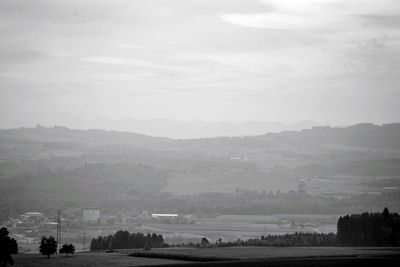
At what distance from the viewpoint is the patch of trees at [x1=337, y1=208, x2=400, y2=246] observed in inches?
5030

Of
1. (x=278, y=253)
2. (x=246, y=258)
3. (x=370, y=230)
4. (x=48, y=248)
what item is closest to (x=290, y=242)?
(x=370, y=230)

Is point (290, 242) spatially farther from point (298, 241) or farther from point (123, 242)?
point (123, 242)

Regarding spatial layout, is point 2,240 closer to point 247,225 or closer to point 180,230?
point 180,230

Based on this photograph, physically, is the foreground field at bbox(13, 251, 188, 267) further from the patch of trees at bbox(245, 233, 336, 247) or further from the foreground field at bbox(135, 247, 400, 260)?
the patch of trees at bbox(245, 233, 336, 247)

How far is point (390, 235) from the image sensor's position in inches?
5032

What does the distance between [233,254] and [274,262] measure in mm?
15433

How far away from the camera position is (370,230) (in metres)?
131

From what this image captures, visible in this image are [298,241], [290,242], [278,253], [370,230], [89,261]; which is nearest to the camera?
[89,261]

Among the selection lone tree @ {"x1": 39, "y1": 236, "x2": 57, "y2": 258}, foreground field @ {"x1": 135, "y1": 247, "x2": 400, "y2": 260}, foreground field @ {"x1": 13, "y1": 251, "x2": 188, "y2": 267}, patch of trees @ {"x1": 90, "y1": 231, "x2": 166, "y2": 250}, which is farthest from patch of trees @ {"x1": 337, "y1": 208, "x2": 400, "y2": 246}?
lone tree @ {"x1": 39, "y1": 236, "x2": 57, "y2": 258}

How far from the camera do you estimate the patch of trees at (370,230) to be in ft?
419

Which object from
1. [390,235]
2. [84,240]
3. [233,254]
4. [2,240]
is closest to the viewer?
[2,240]

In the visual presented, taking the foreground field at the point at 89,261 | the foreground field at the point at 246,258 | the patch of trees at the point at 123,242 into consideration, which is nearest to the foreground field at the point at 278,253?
the foreground field at the point at 246,258

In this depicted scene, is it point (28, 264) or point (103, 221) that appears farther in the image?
point (103, 221)

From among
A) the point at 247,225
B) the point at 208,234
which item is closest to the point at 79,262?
the point at 208,234
